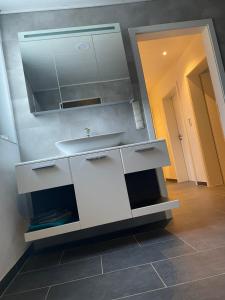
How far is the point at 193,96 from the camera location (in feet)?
14.8

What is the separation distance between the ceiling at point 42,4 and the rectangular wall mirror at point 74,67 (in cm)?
27

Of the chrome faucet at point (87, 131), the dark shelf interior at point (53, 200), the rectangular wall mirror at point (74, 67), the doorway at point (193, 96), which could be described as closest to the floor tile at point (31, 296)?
the dark shelf interior at point (53, 200)

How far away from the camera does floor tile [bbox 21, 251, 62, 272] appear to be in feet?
6.30

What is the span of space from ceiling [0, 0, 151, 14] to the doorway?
635mm

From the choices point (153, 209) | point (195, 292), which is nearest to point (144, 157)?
point (153, 209)

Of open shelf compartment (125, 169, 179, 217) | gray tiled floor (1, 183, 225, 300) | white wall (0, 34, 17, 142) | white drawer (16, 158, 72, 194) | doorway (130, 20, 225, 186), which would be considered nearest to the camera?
gray tiled floor (1, 183, 225, 300)

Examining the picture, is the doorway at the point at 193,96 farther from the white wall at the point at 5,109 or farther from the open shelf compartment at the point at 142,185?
the white wall at the point at 5,109

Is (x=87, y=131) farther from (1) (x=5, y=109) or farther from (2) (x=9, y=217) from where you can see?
(2) (x=9, y=217)

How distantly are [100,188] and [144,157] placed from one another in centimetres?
41

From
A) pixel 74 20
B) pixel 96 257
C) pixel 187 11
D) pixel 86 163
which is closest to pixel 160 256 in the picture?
pixel 96 257

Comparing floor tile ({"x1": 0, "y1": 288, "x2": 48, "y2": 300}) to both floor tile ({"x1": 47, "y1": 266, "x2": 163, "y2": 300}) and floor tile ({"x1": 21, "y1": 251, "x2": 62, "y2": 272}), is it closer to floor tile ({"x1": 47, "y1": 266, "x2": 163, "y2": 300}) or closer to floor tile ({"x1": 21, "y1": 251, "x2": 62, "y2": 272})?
floor tile ({"x1": 47, "y1": 266, "x2": 163, "y2": 300})

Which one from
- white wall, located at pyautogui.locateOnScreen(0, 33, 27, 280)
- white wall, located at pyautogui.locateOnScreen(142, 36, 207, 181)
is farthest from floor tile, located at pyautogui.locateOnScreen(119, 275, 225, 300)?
white wall, located at pyautogui.locateOnScreen(142, 36, 207, 181)

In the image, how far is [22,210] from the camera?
7.23 ft

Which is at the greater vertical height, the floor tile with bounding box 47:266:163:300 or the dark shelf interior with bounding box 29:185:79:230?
the dark shelf interior with bounding box 29:185:79:230
